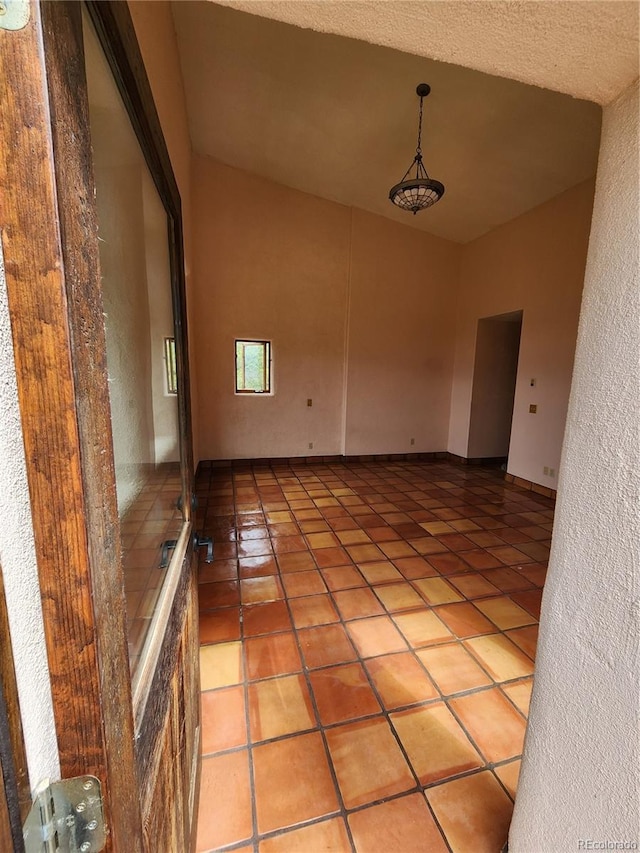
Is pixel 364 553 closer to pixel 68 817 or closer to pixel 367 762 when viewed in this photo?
pixel 367 762

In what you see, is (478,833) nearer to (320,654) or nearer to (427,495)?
(320,654)

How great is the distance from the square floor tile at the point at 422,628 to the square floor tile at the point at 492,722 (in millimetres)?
317

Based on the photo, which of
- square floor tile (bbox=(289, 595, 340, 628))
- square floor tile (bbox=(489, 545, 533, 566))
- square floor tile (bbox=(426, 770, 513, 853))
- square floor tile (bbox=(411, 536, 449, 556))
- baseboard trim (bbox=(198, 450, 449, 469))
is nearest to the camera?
square floor tile (bbox=(426, 770, 513, 853))

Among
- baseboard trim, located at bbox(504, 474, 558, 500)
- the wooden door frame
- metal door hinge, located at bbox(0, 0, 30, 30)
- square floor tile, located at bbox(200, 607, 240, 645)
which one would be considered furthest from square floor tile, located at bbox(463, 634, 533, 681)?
baseboard trim, located at bbox(504, 474, 558, 500)

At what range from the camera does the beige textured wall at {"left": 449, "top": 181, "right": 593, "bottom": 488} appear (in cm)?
372

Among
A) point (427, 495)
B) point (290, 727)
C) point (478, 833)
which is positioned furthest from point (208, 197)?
point (478, 833)

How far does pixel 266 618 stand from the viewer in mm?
1951

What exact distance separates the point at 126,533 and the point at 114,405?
269 millimetres

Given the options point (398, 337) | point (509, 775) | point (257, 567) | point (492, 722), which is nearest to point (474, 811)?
Result: point (509, 775)

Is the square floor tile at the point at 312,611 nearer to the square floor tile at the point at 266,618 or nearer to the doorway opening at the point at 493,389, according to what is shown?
the square floor tile at the point at 266,618

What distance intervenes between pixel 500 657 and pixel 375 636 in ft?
2.02

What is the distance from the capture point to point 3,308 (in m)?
0.31

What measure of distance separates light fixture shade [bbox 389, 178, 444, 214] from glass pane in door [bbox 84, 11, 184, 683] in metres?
2.64

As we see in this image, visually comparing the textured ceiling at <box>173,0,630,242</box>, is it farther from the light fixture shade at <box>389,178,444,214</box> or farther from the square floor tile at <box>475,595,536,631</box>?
the square floor tile at <box>475,595,536,631</box>
